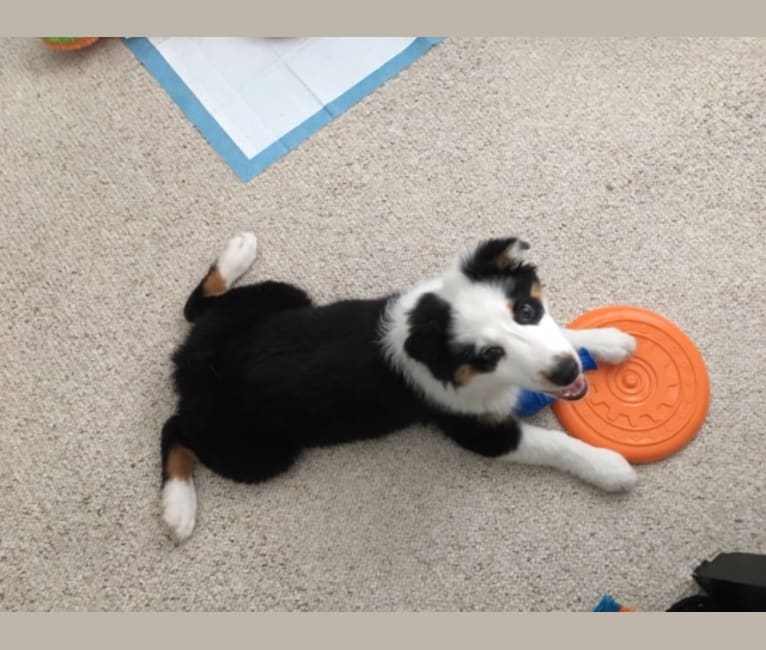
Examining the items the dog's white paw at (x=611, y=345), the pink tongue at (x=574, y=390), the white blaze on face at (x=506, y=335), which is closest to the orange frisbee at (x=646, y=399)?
the dog's white paw at (x=611, y=345)

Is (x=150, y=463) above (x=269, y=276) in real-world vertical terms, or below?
below

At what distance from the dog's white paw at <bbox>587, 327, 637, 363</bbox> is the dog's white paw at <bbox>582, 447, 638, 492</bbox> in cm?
27

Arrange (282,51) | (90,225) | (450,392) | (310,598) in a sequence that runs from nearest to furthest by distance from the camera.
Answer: (450,392) < (310,598) < (90,225) < (282,51)

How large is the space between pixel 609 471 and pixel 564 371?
0.54 metres

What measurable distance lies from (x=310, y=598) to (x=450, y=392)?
2.45 ft

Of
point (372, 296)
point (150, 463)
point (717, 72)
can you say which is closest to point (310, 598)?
point (150, 463)

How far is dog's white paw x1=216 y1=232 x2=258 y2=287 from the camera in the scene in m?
2.39

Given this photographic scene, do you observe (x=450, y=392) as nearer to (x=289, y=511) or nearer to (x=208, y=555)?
(x=289, y=511)

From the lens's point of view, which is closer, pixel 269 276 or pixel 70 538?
pixel 70 538

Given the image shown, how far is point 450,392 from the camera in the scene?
6.48 feet

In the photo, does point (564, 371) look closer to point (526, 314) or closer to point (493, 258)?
point (526, 314)

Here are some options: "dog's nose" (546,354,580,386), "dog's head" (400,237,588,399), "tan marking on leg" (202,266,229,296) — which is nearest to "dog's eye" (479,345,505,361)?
"dog's head" (400,237,588,399)

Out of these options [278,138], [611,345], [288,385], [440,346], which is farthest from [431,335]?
[278,138]

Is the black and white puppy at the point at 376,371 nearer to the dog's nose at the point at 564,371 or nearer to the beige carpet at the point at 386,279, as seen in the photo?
the dog's nose at the point at 564,371
